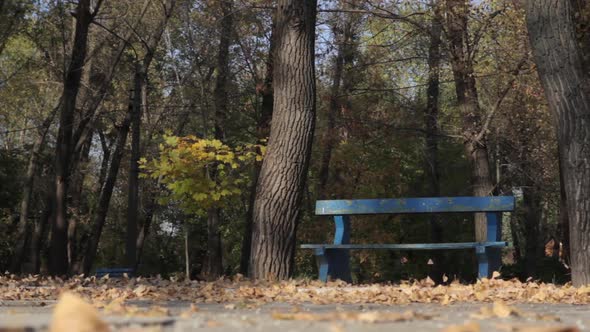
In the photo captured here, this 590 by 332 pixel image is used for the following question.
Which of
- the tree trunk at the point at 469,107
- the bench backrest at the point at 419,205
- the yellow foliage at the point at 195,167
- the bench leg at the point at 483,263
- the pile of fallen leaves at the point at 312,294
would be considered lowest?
the pile of fallen leaves at the point at 312,294

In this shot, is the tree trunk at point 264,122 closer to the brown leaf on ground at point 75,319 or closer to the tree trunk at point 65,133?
the tree trunk at point 65,133

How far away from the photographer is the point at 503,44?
2052cm

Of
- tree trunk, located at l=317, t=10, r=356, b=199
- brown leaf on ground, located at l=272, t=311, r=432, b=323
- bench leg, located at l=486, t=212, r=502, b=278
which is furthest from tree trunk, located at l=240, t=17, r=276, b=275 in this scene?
brown leaf on ground, located at l=272, t=311, r=432, b=323

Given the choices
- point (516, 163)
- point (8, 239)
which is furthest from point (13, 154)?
point (516, 163)

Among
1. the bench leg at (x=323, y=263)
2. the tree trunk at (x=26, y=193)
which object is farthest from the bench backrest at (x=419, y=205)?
the tree trunk at (x=26, y=193)

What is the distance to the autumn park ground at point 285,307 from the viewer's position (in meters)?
3.77

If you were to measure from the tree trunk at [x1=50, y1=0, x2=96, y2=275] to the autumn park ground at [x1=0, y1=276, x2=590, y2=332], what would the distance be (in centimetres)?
1087

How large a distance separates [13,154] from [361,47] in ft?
59.3

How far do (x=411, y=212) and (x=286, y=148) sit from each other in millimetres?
2107

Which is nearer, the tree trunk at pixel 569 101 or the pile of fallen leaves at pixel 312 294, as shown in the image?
the pile of fallen leaves at pixel 312 294

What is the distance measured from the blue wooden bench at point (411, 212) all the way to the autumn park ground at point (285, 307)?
152cm

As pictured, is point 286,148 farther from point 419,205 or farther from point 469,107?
point 469,107

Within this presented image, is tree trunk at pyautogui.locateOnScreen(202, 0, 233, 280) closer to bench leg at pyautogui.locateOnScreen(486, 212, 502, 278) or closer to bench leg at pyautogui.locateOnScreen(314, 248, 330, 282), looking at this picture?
bench leg at pyautogui.locateOnScreen(314, 248, 330, 282)

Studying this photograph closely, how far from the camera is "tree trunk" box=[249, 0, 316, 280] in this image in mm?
11148
